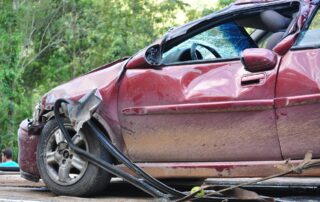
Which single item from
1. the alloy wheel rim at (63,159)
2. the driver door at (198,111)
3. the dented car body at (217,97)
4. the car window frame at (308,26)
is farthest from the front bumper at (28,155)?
the car window frame at (308,26)

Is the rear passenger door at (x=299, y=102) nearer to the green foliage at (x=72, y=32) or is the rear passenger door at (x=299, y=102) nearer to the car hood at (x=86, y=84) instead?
the car hood at (x=86, y=84)

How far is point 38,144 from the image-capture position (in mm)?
4707

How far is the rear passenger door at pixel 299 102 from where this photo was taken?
3617 mm

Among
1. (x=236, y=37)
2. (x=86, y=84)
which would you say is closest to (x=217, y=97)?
(x=236, y=37)

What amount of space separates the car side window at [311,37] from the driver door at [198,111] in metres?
0.29

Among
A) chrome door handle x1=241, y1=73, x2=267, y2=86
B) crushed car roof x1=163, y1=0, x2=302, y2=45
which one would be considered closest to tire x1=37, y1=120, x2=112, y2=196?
crushed car roof x1=163, y1=0, x2=302, y2=45

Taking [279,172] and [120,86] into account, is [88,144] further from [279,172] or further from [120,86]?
[279,172]

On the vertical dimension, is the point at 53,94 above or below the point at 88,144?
above

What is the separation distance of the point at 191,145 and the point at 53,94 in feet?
4.43

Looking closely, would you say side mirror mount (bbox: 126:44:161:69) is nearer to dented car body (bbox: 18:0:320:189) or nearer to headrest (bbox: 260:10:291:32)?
dented car body (bbox: 18:0:320:189)

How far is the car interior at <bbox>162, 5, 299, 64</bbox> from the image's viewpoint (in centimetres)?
438

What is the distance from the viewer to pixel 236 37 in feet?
15.8

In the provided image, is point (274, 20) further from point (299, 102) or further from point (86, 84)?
point (86, 84)

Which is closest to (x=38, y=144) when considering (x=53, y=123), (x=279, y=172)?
(x=53, y=123)
